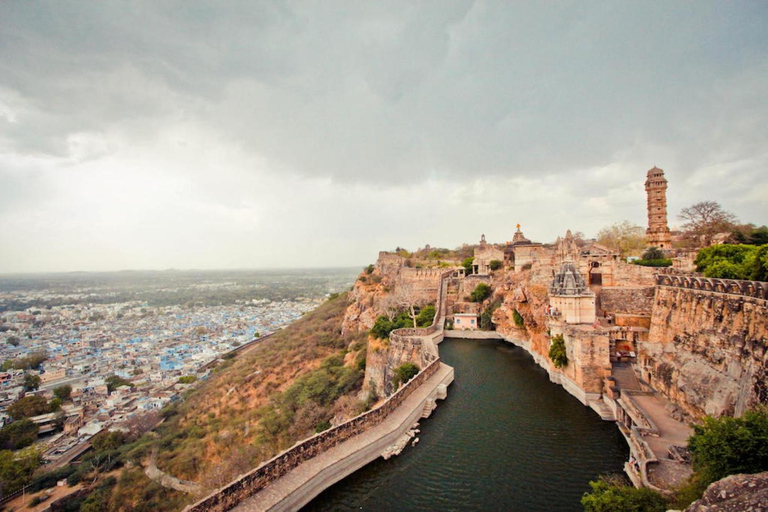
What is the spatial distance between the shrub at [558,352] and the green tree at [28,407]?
135 ft

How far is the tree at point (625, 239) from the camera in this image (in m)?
37.2

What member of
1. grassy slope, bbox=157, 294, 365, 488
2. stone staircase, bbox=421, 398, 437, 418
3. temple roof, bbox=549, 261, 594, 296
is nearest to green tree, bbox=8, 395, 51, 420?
grassy slope, bbox=157, 294, 365, 488

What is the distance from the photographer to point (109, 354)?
50.9m

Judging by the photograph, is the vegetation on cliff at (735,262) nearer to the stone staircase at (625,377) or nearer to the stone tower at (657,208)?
the stone staircase at (625,377)

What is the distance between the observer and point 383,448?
39.5 ft

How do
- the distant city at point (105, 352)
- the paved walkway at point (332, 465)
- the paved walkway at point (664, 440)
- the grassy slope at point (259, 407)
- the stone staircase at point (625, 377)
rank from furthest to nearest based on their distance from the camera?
the distant city at point (105, 352), the grassy slope at point (259, 407), the stone staircase at point (625, 377), the paved walkway at point (664, 440), the paved walkway at point (332, 465)

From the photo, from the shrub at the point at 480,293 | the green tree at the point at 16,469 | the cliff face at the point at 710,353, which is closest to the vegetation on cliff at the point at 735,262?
the cliff face at the point at 710,353

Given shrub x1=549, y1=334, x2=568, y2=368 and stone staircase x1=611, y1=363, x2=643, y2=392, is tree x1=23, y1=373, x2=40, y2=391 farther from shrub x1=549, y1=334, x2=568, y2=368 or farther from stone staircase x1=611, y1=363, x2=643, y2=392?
stone staircase x1=611, y1=363, x2=643, y2=392

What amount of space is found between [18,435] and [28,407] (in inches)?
181

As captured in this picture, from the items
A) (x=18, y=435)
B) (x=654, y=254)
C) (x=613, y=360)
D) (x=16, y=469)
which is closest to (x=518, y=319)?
(x=613, y=360)

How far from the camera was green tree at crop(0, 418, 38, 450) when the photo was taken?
2519 cm

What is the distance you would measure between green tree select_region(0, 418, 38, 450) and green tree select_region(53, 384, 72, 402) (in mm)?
8086

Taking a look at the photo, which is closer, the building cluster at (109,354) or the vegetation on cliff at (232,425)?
the vegetation on cliff at (232,425)

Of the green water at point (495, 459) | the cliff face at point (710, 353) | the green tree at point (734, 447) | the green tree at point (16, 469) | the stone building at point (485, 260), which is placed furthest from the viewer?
the stone building at point (485, 260)
